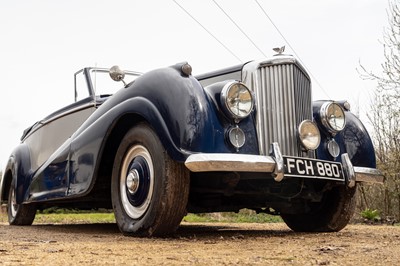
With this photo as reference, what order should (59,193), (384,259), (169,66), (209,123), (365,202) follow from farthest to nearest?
1. (365,202)
2. (59,193)
3. (169,66)
4. (209,123)
5. (384,259)

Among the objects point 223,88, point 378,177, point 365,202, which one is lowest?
point 365,202

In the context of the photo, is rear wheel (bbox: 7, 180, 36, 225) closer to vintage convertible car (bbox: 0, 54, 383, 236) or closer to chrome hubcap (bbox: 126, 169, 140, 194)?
vintage convertible car (bbox: 0, 54, 383, 236)

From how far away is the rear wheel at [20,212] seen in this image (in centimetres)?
593

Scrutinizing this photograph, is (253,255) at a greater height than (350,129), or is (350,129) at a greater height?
(350,129)

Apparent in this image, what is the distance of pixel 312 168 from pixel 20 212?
3.79m

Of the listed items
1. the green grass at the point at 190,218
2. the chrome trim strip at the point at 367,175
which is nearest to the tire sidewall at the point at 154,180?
the chrome trim strip at the point at 367,175

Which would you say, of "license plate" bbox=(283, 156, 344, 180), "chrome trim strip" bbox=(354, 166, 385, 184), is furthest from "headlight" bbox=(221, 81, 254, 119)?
"chrome trim strip" bbox=(354, 166, 385, 184)

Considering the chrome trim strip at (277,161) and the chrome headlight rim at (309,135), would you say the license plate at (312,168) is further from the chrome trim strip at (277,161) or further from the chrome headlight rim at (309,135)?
the chrome headlight rim at (309,135)

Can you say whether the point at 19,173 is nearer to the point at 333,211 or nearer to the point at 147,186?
the point at 147,186

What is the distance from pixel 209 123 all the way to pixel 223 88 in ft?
0.98

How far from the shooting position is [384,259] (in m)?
2.23

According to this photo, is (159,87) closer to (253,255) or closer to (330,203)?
(253,255)

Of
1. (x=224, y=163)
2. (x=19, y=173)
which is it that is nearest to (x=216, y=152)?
(x=224, y=163)

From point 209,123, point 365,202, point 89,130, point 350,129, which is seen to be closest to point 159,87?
point 209,123
